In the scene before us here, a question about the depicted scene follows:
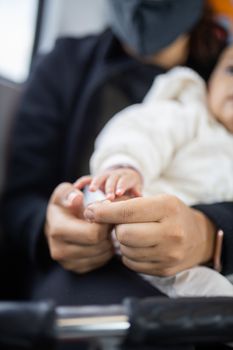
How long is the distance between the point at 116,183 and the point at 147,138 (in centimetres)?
12

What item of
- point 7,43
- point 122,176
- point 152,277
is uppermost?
point 7,43

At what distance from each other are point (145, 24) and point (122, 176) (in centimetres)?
32

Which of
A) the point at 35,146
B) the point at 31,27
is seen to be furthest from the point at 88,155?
the point at 31,27

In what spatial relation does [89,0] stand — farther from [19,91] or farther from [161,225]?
[161,225]

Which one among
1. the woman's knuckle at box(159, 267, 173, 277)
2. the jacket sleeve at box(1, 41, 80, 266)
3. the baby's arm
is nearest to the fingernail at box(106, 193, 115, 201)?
the baby's arm

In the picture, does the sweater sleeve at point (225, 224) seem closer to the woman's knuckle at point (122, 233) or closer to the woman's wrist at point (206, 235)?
the woman's wrist at point (206, 235)

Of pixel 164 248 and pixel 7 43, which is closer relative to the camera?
pixel 164 248

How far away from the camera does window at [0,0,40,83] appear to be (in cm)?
A: 64

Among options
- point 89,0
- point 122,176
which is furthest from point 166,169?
point 89,0

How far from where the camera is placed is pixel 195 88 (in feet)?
2.07

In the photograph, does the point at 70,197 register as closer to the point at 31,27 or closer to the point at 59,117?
the point at 59,117

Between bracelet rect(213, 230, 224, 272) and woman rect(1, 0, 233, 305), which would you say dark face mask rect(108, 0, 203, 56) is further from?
bracelet rect(213, 230, 224, 272)

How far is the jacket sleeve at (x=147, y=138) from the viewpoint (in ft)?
1.57

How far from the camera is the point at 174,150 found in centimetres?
54
